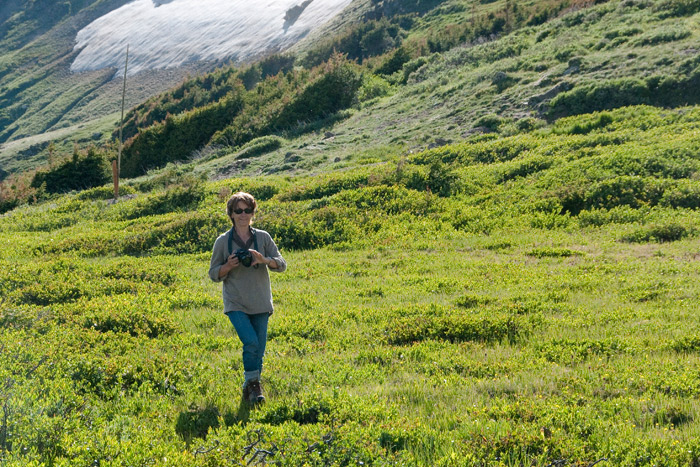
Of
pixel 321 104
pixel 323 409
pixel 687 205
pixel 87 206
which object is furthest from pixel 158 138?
pixel 323 409

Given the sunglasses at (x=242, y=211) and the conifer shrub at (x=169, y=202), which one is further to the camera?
the conifer shrub at (x=169, y=202)

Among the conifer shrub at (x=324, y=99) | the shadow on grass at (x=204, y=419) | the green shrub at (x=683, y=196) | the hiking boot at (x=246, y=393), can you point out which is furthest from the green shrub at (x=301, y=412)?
the conifer shrub at (x=324, y=99)

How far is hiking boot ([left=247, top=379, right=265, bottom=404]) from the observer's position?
230 inches

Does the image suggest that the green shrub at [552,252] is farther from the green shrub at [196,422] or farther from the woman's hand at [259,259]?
the green shrub at [196,422]

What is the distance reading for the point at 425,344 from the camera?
7.56 metres

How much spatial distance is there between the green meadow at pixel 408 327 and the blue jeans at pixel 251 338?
0.43 m

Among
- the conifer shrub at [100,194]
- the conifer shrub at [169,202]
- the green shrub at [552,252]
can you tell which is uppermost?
the conifer shrub at [100,194]

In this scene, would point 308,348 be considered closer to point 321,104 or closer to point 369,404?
point 369,404

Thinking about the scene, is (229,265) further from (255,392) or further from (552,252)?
(552,252)

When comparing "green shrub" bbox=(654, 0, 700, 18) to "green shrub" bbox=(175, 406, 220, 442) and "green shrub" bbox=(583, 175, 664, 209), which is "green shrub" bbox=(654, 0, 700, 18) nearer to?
"green shrub" bbox=(583, 175, 664, 209)

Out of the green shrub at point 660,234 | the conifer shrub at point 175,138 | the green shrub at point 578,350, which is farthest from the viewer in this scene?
the conifer shrub at point 175,138

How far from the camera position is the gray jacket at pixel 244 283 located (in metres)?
5.98

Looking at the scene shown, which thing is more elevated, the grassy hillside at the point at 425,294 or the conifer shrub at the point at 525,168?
the grassy hillside at the point at 425,294

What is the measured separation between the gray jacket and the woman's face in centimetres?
20
